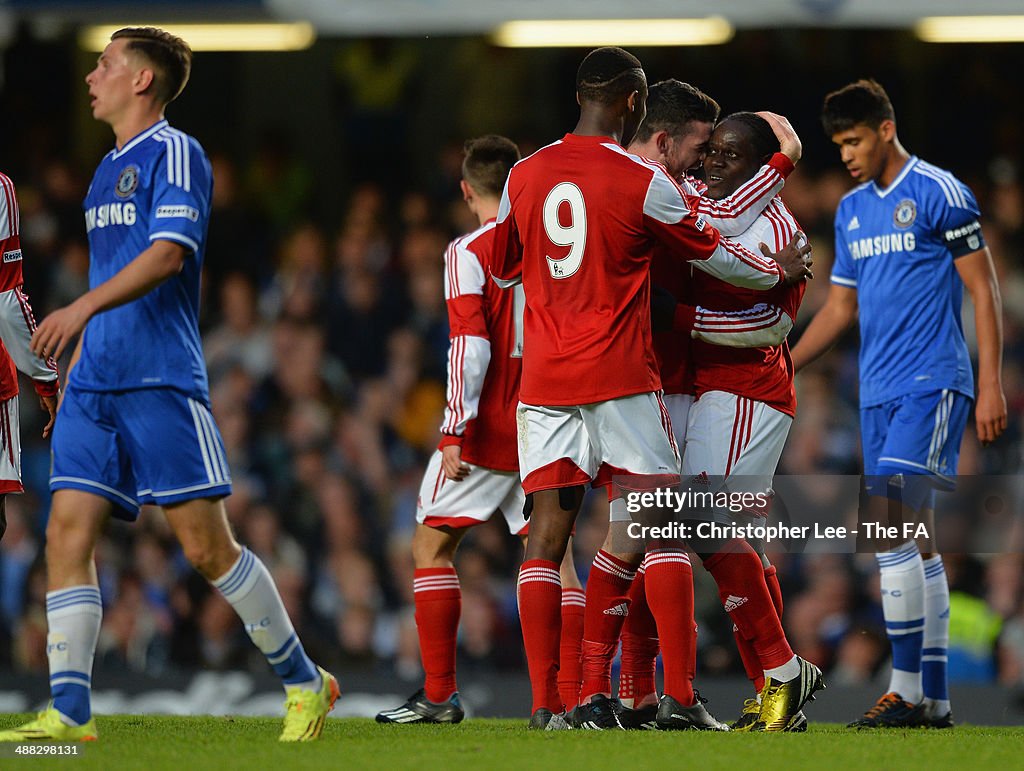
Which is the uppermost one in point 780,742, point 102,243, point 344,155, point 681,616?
point 344,155

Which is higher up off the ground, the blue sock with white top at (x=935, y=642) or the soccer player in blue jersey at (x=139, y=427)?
the soccer player in blue jersey at (x=139, y=427)

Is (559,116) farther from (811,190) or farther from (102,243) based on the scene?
(102,243)

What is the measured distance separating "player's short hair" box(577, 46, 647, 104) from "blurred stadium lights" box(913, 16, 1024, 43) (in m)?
6.11

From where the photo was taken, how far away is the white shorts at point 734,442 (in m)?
5.30

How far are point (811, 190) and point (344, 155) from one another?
146 inches

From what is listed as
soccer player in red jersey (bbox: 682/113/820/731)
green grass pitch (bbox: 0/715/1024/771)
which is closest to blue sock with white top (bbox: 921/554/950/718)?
green grass pitch (bbox: 0/715/1024/771)

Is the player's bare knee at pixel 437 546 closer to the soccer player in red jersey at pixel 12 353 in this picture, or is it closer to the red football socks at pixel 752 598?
the red football socks at pixel 752 598

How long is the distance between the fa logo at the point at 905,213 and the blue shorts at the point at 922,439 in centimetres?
70

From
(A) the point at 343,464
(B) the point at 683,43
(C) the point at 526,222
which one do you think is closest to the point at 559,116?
(B) the point at 683,43

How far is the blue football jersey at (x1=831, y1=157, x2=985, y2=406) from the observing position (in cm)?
608

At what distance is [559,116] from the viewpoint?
11.4 metres

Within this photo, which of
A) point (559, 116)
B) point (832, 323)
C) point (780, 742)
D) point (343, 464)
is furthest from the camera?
point (559, 116)

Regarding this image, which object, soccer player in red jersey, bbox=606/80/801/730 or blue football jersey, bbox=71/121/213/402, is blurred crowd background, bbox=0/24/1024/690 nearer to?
soccer player in red jersey, bbox=606/80/801/730

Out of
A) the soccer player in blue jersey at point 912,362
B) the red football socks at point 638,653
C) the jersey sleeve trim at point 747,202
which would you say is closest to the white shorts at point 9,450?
the red football socks at point 638,653
